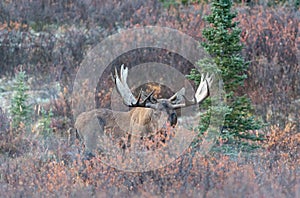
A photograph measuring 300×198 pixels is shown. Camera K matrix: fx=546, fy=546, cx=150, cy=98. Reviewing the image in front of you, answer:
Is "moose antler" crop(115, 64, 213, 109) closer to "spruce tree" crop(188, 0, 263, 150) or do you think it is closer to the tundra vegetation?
"spruce tree" crop(188, 0, 263, 150)

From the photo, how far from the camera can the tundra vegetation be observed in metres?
5.42

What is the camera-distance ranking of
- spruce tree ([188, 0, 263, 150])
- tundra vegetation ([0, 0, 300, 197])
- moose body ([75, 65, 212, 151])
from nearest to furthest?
tundra vegetation ([0, 0, 300, 197]) < moose body ([75, 65, 212, 151]) < spruce tree ([188, 0, 263, 150])

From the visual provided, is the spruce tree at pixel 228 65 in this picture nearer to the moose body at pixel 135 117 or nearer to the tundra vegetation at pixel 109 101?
the tundra vegetation at pixel 109 101

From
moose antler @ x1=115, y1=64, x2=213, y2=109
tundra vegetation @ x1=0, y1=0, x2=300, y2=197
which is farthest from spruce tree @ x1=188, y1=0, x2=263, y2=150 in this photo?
moose antler @ x1=115, y1=64, x2=213, y2=109

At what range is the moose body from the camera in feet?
23.4

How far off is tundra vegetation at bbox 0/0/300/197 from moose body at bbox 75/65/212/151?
358 mm

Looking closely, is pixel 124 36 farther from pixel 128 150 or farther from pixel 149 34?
pixel 128 150

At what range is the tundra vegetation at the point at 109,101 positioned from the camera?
17.8 feet

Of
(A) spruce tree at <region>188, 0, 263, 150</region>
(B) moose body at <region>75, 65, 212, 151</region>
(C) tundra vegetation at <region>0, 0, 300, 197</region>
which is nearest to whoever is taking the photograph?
(C) tundra vegetation at <region>0, 0, 300, 197</region>

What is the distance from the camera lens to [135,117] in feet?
24.3

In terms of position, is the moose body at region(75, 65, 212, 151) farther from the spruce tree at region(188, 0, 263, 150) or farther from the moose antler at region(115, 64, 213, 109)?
the spruce tree at region(188, 0, 263, 150)

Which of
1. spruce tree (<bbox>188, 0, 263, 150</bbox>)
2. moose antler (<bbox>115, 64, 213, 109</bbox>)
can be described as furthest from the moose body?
spruce tree (<bbox>188, 0, 263, 150</bbox>)

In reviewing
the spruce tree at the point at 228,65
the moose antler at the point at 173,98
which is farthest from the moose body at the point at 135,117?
the spruce tree at the point at 228,65

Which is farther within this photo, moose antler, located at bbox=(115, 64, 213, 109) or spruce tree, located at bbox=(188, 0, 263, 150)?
spruce tree, located at bbox=(188, 0, 263, 150)
